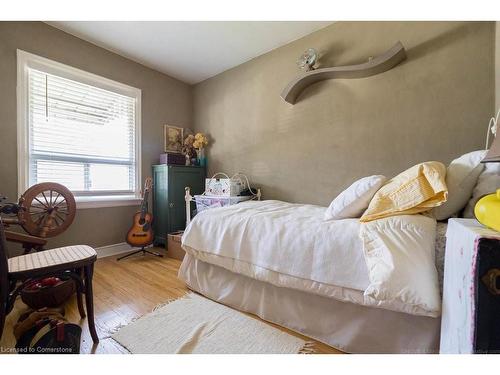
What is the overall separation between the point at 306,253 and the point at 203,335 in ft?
2.51

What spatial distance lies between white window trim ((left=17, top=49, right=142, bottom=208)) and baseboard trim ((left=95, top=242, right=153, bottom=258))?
51cm

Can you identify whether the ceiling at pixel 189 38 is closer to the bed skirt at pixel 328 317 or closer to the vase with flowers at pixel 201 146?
the vase with flowers at pixel 201 146

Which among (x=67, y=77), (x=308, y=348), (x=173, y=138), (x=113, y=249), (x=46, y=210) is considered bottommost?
(x=308, y=348)

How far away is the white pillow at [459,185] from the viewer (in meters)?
1.11

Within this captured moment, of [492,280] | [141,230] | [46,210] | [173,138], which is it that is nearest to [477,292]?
[492,280]

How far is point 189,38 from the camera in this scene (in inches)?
93.3

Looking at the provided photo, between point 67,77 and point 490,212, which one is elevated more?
point 67,77

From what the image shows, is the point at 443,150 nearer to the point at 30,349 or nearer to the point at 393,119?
the point at 393,119

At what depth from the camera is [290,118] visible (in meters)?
2.55

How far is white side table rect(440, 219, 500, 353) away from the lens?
564 mm

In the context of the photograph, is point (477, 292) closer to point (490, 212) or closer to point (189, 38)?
point (490, 212)

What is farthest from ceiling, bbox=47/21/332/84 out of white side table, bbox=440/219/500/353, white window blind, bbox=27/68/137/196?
white side table, bbox=440/219/500/353
